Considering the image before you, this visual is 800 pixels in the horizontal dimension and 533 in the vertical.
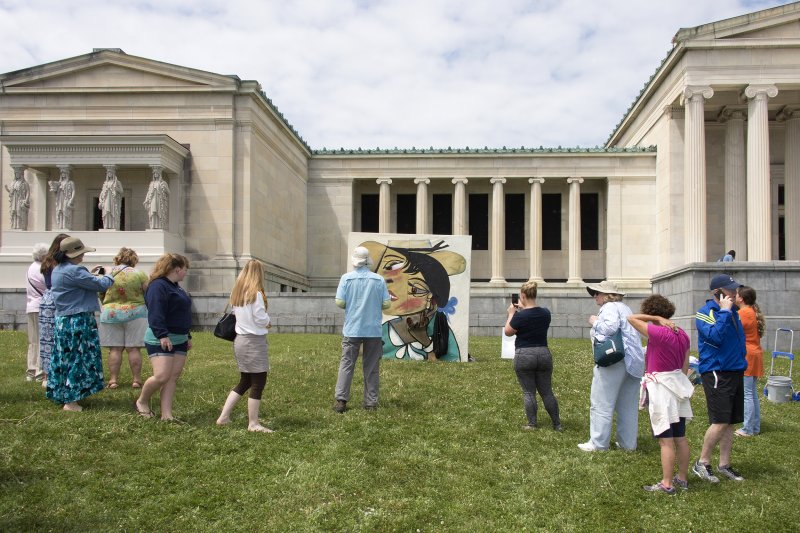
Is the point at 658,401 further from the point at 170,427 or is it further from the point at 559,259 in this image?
the point at 559,259

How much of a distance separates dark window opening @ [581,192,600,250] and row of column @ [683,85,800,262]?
7.82m

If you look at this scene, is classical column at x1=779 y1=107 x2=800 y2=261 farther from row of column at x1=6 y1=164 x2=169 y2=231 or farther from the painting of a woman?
row of column at x1=6 y1=164 x2=169 y2=231

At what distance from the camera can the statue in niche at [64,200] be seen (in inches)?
1113

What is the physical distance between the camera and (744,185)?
Result: 111 feet

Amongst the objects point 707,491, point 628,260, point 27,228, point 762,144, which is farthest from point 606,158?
point 707,491

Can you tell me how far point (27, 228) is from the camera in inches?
1150

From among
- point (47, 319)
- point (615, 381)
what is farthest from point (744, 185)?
point (47, 319)

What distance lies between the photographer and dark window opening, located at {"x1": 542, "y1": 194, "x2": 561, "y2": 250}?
4041cm

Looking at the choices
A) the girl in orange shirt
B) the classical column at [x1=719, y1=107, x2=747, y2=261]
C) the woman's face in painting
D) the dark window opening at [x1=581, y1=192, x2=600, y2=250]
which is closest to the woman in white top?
the girl in orange shirt

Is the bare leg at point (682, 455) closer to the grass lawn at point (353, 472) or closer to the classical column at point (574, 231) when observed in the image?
the grass lawn at point (353, 472)

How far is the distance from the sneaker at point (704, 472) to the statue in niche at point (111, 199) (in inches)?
1009

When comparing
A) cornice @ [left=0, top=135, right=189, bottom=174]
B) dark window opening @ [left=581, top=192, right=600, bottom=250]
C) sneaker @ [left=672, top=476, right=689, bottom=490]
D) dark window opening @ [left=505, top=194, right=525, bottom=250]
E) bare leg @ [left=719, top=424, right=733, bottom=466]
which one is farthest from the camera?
dark window opening @ [left=505, top=194, right=525, bottom=250]

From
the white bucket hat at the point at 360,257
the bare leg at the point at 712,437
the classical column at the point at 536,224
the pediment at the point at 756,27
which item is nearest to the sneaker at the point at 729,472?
the bare leg at the point at 712,437

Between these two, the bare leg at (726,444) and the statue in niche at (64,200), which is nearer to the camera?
the bare leg at (726,444)
